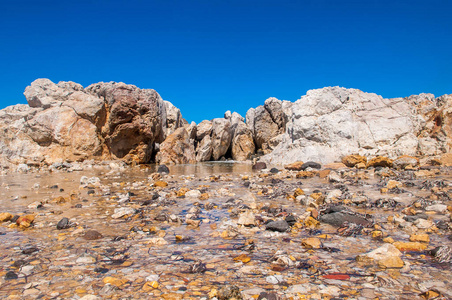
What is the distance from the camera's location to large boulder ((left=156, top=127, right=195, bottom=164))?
28.3 meters

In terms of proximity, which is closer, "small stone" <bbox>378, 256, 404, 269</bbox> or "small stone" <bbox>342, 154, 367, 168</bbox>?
"small stone" <bbox>378, 256, 404, 269</bbox>

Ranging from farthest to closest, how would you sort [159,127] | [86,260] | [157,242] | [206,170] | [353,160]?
[159,127] < [206,170] < [353,160] < [157,242] < [86,260]

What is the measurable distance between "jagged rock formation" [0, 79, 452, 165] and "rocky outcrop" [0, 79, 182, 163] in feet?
0.23

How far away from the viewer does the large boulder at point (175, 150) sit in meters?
28.3

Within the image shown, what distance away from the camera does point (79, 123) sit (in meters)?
23.7

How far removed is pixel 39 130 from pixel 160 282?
2448cm

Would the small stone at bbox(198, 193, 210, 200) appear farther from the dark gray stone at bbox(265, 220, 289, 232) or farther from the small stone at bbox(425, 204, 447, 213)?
the small stone at bbox(425, 204, 447, 213)

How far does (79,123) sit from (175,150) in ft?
29.6

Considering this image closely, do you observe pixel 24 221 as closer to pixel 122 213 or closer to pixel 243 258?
pixel 122 213

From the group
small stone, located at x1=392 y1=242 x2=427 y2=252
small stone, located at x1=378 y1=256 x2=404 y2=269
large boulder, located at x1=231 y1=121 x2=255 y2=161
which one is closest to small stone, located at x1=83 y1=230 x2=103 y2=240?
small stone, located at x1=378 y1=256 x2=404 y2=269

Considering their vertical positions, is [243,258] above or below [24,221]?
below

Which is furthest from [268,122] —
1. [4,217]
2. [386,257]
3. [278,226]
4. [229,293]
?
[229,293]

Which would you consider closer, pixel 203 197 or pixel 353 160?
pixel 203 197

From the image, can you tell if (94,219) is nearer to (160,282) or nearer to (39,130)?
(160,282)
